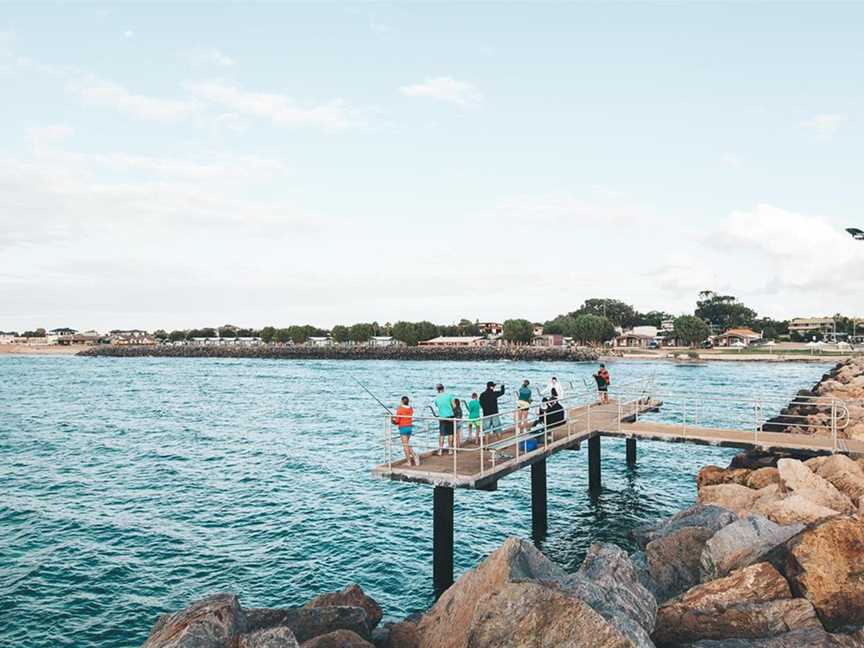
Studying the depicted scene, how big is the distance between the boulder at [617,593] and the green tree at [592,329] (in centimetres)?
17430

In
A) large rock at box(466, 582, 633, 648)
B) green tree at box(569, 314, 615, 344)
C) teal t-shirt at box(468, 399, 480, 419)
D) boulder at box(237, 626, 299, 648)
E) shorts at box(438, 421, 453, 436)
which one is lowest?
boulder at box(237, 626, 299, 648)

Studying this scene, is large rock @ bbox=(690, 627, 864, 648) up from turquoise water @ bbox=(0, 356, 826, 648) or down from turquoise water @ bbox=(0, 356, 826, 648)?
up

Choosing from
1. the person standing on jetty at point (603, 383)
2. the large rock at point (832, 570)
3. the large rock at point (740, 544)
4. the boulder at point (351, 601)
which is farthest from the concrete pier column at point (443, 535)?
the person standing on jetty at point (603, 383)

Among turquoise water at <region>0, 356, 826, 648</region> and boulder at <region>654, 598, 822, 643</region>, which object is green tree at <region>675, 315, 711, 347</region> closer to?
turquoise water at <region>0, 356, 826, 648</region>

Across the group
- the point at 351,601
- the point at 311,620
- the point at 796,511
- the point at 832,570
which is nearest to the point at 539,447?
the point at 796,511

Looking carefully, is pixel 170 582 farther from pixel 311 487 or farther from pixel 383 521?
pixel 311 487

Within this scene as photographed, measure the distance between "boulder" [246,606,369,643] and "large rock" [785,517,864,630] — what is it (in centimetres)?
700

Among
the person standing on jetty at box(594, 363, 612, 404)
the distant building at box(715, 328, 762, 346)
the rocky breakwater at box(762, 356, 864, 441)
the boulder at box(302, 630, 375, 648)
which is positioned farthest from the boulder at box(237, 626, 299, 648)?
the distant building at box(715, 328, 762, 346)

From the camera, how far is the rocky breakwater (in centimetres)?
2262

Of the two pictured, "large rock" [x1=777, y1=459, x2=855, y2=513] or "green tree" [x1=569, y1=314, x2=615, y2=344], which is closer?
"large rock" [x1=777, y1=459, x2=855, y2=513]

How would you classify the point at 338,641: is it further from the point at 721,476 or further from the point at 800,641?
the point at 721,476

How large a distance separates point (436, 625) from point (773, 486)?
1150 cm

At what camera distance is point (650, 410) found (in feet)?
93.0

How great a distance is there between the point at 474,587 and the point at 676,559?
5314mm
